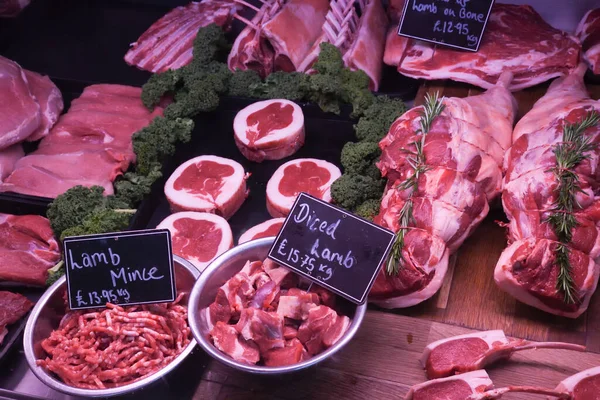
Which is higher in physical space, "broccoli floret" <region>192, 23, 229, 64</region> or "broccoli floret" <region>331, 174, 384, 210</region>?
Result: "broccoli floret" <region>192, 23, 229, 64</region>

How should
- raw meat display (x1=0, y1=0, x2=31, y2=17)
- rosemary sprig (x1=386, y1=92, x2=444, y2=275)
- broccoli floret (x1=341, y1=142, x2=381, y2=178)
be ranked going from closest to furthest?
Result: rosemary sprig (x1=386, y1=92, x2=444, y2=275)
broccoli floret (x1=341, y1=142, x2=381, y2=178)
raw meat display (x1=0, y1=0, x2=31, y2=17)

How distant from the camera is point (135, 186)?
10.1 ft

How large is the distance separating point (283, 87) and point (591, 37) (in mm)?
1655

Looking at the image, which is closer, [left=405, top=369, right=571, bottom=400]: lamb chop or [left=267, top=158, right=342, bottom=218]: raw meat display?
[left=405, top=369, right=571, bottom=400]: lamb chop

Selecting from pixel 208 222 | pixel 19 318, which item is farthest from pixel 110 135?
pixel 19 318

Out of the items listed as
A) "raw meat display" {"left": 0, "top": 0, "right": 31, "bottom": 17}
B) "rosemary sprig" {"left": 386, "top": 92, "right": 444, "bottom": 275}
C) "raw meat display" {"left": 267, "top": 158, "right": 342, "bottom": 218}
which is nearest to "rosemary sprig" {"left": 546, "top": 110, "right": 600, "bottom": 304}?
"rosemary sprig" {"left": 386, "top": 92, "right": 444, "bottom": 275}

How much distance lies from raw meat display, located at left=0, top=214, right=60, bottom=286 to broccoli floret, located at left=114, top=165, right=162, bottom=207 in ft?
1.22

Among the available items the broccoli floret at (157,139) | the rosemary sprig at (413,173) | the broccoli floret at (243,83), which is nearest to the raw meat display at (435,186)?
the rosemary sprig at (413,173)

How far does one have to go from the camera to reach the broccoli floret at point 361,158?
2.99 metres

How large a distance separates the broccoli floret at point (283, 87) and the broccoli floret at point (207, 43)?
369 mm

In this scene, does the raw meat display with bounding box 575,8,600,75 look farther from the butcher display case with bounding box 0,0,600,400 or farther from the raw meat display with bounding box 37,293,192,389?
the raw meat display with bounding box 37,293,192,389

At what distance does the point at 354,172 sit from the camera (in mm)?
2990

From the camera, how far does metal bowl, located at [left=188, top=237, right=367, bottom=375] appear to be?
2.01 meters

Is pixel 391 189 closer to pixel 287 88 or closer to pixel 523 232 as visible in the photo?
pixel 523 232
